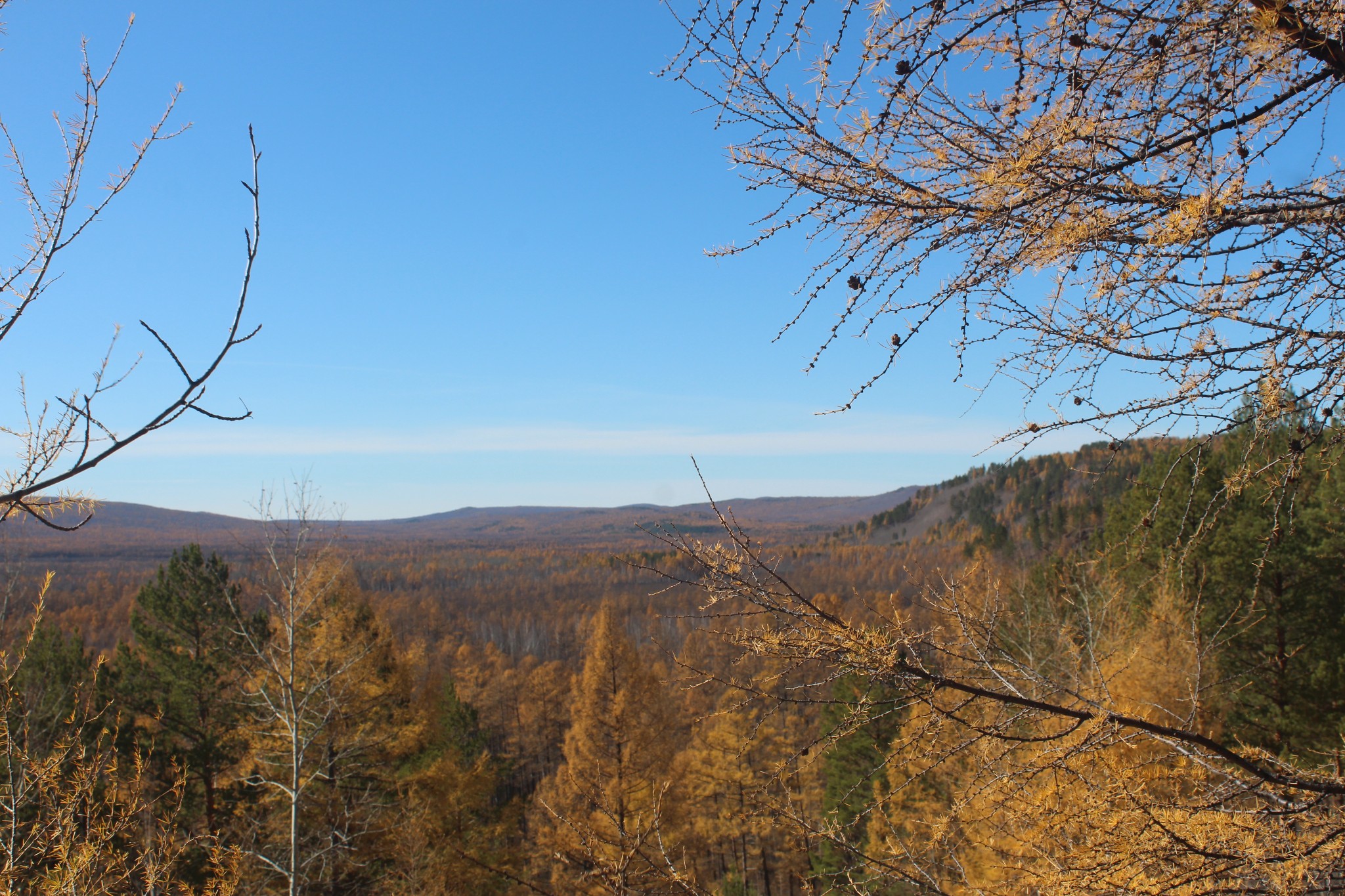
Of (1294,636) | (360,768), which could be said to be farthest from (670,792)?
(1294,636)

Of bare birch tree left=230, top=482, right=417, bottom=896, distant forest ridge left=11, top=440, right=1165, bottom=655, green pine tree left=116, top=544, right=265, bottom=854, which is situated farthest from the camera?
distant forest ridge left=11, top=440, right=1165, bottom=655

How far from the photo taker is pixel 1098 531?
22234 mm

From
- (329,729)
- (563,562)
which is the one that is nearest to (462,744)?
(329,729)

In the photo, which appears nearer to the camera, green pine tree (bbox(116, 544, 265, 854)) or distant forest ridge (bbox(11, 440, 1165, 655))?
green pine tree (bbox(116, 544, 265, 854))

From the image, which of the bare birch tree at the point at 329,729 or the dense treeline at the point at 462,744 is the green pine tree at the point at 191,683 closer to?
the dense treeline at the point at 462,744

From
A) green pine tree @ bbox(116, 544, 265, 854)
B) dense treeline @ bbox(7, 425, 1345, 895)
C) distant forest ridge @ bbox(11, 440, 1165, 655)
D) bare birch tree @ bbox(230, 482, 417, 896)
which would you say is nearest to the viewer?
dense treeline @ bbox(7, 425, 1345, 895)

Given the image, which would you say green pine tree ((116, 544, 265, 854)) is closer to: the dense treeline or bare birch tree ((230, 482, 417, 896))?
the dense treeline

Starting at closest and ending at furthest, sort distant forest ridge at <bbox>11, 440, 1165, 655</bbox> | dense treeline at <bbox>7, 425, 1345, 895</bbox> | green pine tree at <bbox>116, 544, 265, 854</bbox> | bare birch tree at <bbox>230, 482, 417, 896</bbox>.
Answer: dense treeline at <bbox>7, 425, 1345, 895</bbox> → bare birch tree at <bbox>230, 482, 417, 896</bbox> → green pine tree at <bbox>116, 544, 265, 854</bbox> → distant forest ridge at <bbox>11, 440, 1165, 655</bbox>

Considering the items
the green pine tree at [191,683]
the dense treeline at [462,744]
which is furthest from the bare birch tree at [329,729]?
the green pine tree at [191,683]

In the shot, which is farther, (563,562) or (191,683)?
(563,562)

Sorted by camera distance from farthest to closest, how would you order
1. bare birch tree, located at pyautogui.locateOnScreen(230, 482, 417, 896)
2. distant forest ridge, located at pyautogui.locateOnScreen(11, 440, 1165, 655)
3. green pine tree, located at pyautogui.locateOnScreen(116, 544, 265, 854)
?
distant forest ridge, located at pyautogui.locateOnScreen(11, 440, 1165, 655), green pine tree, located at pyautogui.locateOnScreen(116, 544, 265, 854), bare birch tree, located at pyautogui.locateOnScreen(230, 482, 417, 896)

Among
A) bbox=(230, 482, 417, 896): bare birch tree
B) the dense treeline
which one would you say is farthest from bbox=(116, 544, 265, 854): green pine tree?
bbox=(230, 482, 417, 896): bare birch tree

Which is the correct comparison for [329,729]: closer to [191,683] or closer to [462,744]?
[191,683]

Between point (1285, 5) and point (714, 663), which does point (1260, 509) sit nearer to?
point (1285, 5)
